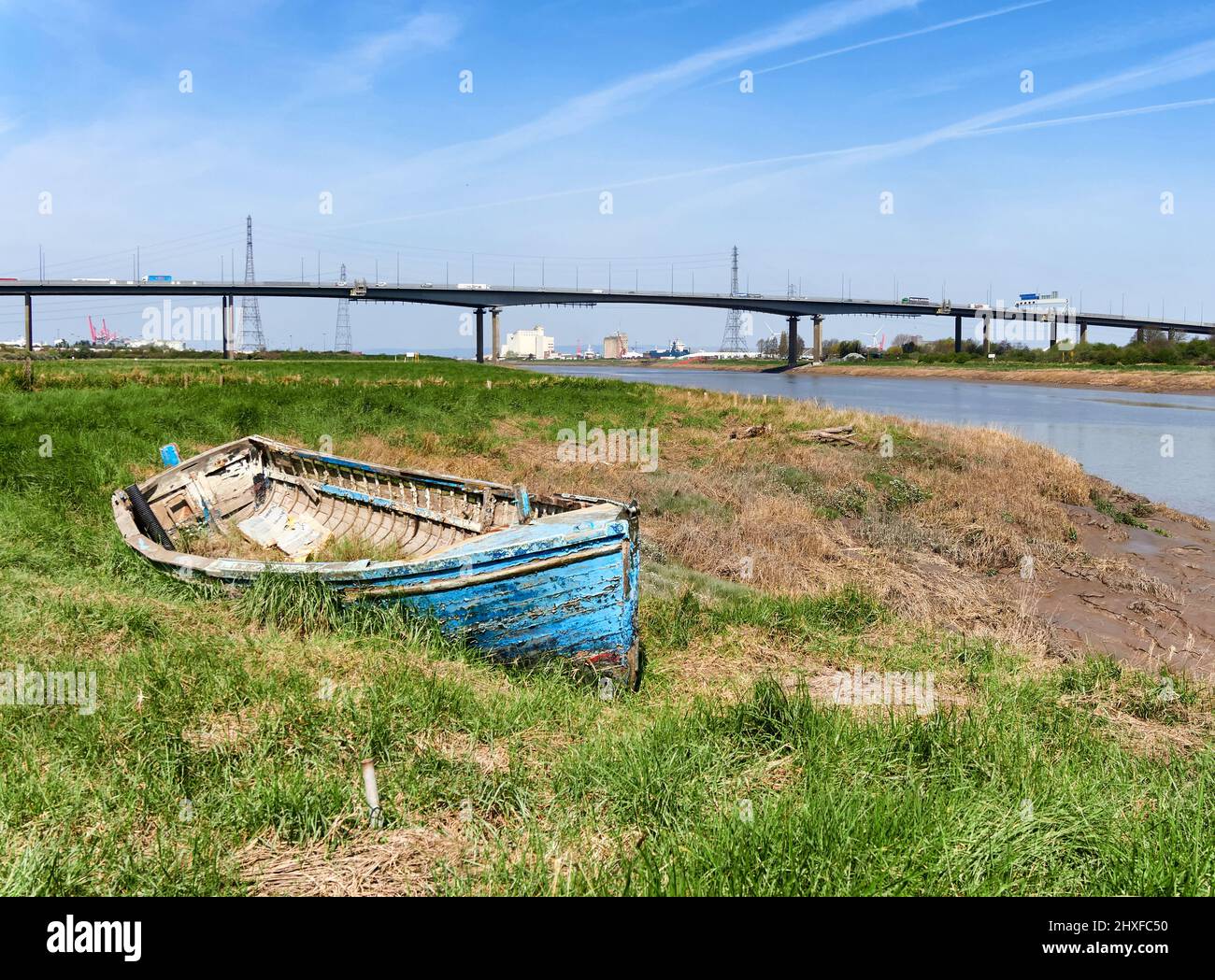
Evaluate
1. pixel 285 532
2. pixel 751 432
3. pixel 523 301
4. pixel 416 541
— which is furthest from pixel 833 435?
pixel 523 301

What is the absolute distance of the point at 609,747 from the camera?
5.57m

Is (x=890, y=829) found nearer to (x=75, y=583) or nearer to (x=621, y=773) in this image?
(x=621, y=773)

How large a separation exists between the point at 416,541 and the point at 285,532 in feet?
8.55

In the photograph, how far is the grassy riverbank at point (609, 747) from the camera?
163 inches

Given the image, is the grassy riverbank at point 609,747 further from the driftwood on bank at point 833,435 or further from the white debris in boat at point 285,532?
the driftwood on bank at point 833,435

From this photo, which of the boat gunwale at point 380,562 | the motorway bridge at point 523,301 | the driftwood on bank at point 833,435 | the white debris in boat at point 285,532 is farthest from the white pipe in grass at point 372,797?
the motorway bridge at point 523,301

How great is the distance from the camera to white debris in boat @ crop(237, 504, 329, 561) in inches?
461

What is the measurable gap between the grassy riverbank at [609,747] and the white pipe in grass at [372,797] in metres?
0.08

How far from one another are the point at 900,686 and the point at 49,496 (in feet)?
40.7

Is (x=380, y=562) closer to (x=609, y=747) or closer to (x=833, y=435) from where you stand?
(x=609, y=747)

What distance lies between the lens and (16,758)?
16.5 ft

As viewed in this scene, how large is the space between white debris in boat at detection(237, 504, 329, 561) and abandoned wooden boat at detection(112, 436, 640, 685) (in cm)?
3
